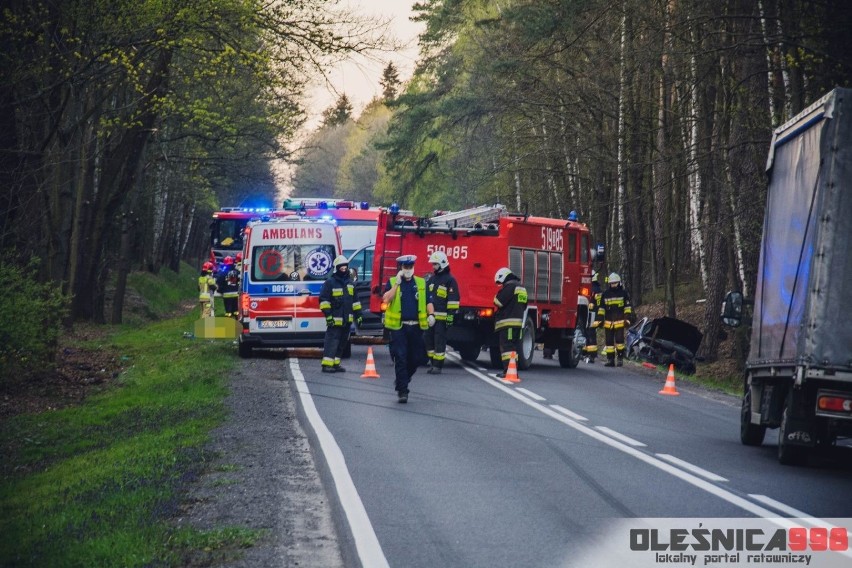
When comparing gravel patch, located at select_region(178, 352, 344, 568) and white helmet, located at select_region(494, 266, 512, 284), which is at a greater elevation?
white helmet, located at select_region(494, 266, 512, 284)

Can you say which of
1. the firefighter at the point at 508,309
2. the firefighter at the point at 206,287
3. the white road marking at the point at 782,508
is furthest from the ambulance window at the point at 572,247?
the white road marking at the point at 782,508

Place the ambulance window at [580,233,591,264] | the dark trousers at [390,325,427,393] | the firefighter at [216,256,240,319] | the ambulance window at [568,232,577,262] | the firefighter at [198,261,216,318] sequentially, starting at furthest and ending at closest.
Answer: the firefighter at [198,261,216,318] < the firefighter at [216,256,240,319] < the ambulance window at [580,233,591,264] < the ambulance window at [568,232,577,262] < the dark trousers at [390,325,427,393]

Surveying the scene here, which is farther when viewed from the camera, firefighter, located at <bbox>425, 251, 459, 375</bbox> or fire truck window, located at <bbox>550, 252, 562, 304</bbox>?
fire truck window, located at <bbox>550, 252, 562, 304</bbox>

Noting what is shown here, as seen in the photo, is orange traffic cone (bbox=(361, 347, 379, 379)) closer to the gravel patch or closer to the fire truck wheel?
the gravel patch

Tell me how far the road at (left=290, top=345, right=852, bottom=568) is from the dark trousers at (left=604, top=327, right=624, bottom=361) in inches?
299

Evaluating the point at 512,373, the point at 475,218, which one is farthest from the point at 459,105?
the point at 512,373

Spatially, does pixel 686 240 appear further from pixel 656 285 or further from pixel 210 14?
pixel 210 14

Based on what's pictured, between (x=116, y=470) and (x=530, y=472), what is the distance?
3939 mm

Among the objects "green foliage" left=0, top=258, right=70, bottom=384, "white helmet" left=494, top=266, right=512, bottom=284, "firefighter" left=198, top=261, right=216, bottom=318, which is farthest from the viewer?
"firefighter" left=198, top=261, right=216, bottom=318

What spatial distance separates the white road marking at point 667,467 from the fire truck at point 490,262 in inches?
193

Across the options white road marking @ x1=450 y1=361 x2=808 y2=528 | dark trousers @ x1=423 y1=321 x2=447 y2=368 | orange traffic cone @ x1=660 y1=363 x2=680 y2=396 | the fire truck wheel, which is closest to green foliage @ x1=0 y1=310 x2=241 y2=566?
dark trousers @ x1=423 y1=321 x2=447 y2=368

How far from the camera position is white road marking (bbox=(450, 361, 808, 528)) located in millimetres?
9203

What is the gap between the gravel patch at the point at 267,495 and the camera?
25.7 feet

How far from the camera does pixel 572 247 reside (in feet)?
83.5
